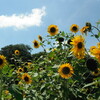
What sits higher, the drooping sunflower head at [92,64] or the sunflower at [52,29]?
the sunflower at [52,29]

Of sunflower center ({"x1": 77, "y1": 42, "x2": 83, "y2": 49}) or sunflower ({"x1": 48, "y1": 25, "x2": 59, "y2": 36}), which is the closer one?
sunflower center ({"x1": 77, "y1": 42, "x2": 83, "y2": 49})

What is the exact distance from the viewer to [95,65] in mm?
4055

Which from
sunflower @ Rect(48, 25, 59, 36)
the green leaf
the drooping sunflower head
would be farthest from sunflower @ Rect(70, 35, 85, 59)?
sunflower @ Rect(48, 25, 59, 36)

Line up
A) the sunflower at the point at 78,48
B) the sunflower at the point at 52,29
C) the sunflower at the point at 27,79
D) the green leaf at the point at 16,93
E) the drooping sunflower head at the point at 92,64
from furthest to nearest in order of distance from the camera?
1. the sunflower at the point at 52,29
2. the sunflower at the point at 27,79
3. the sunflower at the point at 78,48
4. the drooping sunflower head at the point at 92,64
5. the green leaf at the point at 16,93

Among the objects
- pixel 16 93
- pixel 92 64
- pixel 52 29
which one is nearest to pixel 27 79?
pixel 92 64

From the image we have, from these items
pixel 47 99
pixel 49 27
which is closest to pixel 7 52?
pixel 49 27

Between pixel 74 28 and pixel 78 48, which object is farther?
pixel 74 28

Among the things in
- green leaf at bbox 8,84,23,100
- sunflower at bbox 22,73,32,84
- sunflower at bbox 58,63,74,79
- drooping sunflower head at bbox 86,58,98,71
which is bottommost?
green leaf at bbox 8,84,23,100

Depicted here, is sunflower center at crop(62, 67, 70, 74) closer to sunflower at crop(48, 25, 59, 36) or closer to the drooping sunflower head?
the drooping sunflower head

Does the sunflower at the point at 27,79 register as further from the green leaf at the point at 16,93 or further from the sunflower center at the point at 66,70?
the green leaf at the point at 16,93

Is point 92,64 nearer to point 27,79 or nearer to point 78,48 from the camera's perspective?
point 78,48

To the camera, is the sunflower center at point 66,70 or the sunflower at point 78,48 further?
the sunflower at point 78,48

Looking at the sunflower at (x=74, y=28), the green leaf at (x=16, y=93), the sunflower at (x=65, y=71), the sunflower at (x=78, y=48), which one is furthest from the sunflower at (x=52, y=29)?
the green leaf at (x=16, y=93)

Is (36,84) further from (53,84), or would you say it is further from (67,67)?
(67,67)
